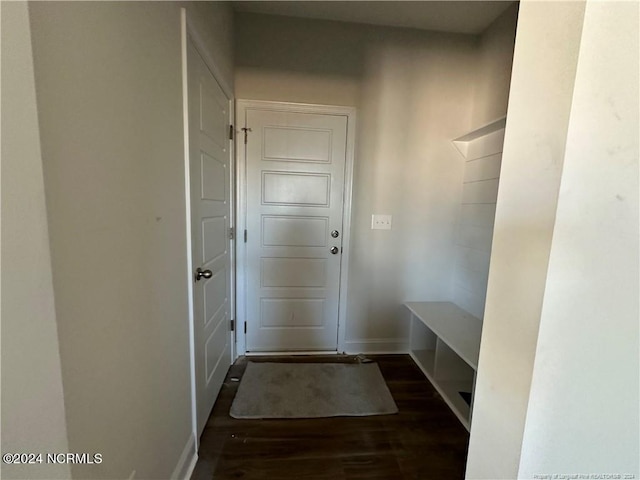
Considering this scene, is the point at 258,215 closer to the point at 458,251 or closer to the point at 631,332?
the point at 458,251

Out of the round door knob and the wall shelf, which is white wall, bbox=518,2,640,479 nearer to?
the wall shelf

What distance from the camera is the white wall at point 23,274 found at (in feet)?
1.57

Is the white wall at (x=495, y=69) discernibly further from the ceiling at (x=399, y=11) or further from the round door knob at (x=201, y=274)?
the round door knob at (x=201, y=274)

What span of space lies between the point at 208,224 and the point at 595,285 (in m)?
1.65

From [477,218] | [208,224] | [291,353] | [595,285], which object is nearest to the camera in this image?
[595,285]

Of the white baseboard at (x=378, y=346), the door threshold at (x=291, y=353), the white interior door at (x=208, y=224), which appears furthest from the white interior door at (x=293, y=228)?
the white interior door at (x=208, y=224)

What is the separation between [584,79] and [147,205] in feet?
3.77

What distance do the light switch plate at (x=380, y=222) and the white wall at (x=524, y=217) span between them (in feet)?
6.00

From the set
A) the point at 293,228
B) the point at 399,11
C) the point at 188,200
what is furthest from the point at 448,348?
the point at 399,11

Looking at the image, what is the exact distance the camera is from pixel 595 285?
47 cm

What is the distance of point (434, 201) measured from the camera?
8.04ft

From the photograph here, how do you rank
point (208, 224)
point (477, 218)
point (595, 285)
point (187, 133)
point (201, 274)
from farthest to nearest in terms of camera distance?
point (477, 218) < point (208, 224) < point (201, 274) < point (187, 133) < point (595, 285)

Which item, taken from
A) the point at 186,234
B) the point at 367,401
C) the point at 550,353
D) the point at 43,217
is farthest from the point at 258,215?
the point at 550,353

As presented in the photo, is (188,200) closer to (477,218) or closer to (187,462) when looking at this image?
(187,462)
